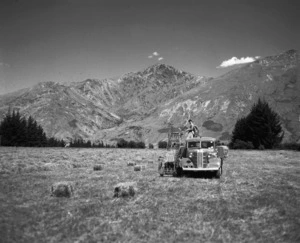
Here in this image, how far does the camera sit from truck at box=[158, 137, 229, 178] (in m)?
18.1

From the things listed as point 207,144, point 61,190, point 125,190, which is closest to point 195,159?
point 207,144

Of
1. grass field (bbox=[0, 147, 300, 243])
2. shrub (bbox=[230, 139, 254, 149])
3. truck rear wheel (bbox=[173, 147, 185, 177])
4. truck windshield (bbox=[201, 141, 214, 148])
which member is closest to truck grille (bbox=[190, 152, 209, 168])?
truck rear wheel (bbox=[173, 147, 185, 177])

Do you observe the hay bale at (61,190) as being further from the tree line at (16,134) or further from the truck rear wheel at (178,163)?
the tree line at (16,134)

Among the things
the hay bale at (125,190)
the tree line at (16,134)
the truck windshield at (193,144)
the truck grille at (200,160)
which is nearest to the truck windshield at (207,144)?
the truck windshield at (193,144)

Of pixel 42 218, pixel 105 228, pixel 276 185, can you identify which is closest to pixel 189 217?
pixel 105 228

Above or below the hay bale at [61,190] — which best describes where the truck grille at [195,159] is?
above

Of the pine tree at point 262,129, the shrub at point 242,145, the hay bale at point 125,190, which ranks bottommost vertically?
the hay bale at point 125,190

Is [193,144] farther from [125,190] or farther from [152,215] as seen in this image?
[152,215]

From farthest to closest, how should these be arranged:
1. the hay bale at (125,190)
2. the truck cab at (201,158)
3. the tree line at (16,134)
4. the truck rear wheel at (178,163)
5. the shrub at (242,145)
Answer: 1. the tree line at (16,134)
2. the shrub at (242,145)
3. the truck rear wheel at (178,163)
4. the truck cab at (201,158)
5. the hay bale at (125,190)

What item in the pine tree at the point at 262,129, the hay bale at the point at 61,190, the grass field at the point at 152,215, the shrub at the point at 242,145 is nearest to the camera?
the grass field at the point at 152,215

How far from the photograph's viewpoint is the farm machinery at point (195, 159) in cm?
1812

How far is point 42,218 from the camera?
27.4ft

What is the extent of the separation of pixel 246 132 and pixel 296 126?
132 meters

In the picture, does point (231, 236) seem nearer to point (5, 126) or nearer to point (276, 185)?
point (276, 185)
